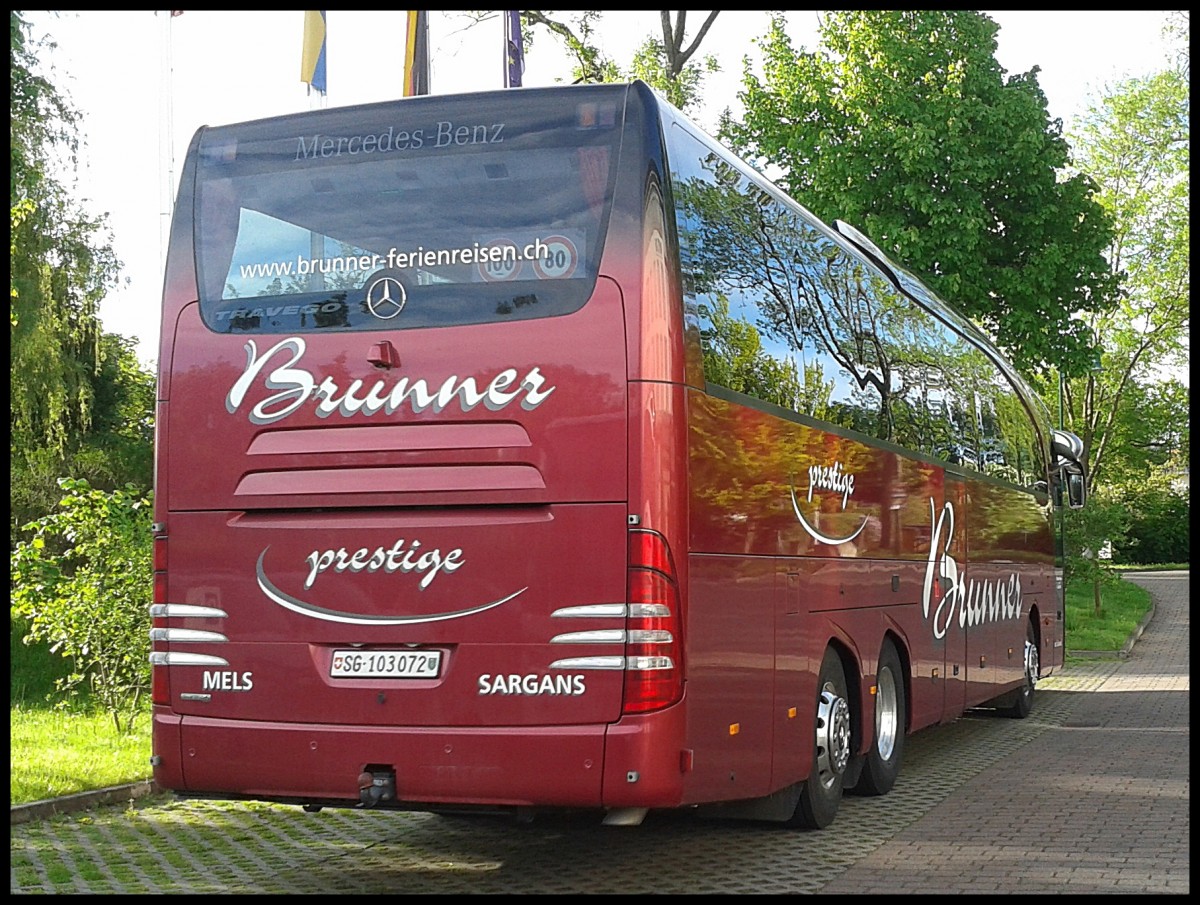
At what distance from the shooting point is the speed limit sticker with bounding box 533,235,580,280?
7.73 metres

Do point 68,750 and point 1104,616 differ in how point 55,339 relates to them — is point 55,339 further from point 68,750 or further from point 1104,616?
point 1104,616

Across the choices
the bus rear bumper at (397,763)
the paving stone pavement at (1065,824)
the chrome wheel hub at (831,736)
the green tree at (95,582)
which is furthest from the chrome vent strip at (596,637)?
the green tree at (95,582)

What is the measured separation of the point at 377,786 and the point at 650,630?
4.86 feet

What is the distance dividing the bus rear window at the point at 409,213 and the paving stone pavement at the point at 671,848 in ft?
9.55

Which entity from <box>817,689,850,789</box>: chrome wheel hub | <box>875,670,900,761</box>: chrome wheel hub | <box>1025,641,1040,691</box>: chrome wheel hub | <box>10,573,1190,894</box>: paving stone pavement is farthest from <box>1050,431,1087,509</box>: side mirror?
<box>817,689,850,789</box>: chrome wheel hub

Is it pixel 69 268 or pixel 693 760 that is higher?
pixel 69 268

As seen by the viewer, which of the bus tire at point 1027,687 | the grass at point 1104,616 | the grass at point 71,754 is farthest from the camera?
the grass at point 1104,616

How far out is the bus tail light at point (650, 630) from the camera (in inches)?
295

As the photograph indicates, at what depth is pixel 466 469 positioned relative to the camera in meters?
7.73

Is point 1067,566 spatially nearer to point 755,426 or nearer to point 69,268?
point 69,268

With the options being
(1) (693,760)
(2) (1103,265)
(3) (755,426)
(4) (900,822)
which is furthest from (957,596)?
(2) (1103,265)

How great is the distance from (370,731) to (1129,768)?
24.6 ft

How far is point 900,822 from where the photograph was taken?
1029 cm

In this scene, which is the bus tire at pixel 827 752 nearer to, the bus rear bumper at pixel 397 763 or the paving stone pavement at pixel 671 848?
the paving stone pavement at pixel 671 848
